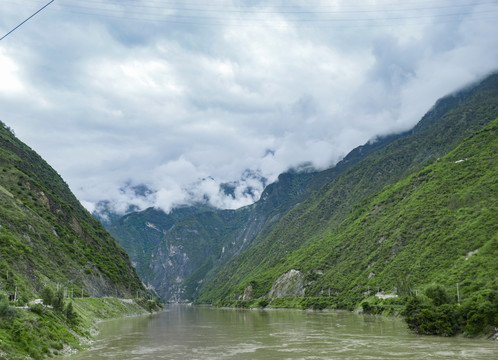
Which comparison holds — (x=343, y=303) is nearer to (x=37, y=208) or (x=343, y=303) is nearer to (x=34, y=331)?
(x=37, y=208)

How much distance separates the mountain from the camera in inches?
3361

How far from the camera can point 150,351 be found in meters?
50.2

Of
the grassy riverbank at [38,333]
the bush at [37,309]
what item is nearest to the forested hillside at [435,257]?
the grassy riverbank at [38,333]

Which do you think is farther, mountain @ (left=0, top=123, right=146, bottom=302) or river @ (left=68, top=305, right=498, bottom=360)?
mountain @ (left=0, top=123, right=146, bottom=302)

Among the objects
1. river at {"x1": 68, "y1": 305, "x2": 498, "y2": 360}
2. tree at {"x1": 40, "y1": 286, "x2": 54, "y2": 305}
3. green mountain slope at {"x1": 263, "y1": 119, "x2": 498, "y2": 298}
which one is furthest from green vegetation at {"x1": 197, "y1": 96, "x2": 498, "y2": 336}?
tree at {"x1": 40, "y1": 286, "x2": 54, "y2": 305}

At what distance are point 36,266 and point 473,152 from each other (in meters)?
167

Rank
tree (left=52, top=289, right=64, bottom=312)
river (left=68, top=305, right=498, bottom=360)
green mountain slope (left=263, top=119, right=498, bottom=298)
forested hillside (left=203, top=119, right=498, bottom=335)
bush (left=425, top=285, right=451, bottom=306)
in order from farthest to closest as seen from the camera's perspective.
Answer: green mountain slope (left=263, top=119, right=498, bottom=298) → bush (left=425, top=285, right=451, bottom=306) → forested hillside (left=203, top=119, right=498, bottom=335) → tree (left=52, top=289, right=64, bottom=312) → river (left=68, top=305, right=498, bottom=360)

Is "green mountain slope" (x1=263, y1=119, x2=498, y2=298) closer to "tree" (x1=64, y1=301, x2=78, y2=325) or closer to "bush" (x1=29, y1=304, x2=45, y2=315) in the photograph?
"tree" (x1=64, y1=301, x2=78, y2=325)

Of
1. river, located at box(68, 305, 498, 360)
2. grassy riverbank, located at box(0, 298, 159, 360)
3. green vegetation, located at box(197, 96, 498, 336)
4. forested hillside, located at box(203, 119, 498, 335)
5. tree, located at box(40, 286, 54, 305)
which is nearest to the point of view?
grassy riverbank, located at box(0, 298, 159, 360)

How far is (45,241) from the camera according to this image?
4377 inches

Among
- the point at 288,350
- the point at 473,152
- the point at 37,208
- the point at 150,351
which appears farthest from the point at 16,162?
the point at 473,152

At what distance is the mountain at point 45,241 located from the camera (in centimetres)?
8538

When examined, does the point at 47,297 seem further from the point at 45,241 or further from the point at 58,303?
the point at 45,241

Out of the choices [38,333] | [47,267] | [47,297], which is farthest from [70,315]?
[47,267]
